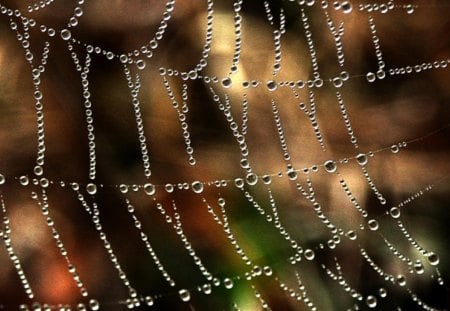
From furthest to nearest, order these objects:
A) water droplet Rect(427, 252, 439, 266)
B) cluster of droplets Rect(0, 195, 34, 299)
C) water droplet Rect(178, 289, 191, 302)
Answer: water droplet Rect(427, 252, 439, 266)
water droplet Rect(178, 289, 191, 302)
cluster of droplets Rect(0, 195, 34, 299)

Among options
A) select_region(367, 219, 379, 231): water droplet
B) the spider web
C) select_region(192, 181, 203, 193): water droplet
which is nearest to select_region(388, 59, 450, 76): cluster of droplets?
the spider web

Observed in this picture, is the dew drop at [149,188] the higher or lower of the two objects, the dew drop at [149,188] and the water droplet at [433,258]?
the higher

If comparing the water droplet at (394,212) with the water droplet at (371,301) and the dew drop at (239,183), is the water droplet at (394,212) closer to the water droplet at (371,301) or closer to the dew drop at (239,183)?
the water droplet at (371,301)

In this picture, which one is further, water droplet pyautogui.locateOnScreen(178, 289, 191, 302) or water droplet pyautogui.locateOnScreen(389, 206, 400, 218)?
water droplet pyautogui.locateOnScreen(389, 206, 400, 218)

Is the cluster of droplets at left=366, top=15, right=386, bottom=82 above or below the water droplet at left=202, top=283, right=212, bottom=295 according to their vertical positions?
above

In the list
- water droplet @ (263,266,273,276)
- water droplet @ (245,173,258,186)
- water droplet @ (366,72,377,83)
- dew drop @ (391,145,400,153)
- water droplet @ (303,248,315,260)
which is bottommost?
water droplet @ (263,266,273,276)

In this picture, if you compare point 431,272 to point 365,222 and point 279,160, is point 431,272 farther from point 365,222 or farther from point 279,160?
point 279,160

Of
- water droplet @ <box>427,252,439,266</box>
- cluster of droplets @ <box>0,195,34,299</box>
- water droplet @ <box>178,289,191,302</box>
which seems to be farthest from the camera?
water droplet @ <box>427,252,439,266</box>

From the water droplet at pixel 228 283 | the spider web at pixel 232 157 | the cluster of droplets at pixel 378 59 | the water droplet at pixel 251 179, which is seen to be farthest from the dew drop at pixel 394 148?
the water droplet at pixel 228 283

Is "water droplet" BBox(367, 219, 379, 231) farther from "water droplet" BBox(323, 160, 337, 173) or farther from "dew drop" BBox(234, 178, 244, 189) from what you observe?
"dew drop" BBox(234, 178, 244, 189)
